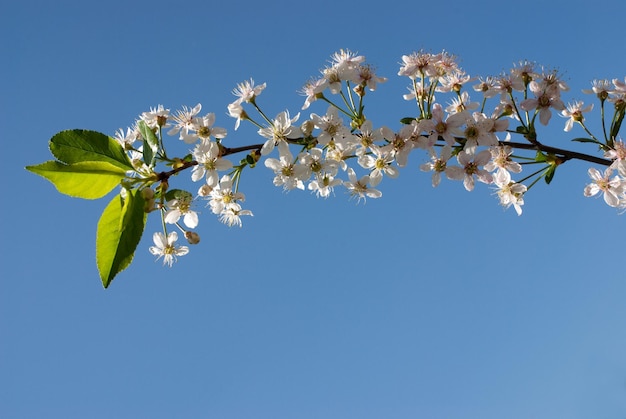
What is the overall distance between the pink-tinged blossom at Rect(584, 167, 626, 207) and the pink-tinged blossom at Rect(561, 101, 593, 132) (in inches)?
14.0

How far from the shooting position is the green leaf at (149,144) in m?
2.82

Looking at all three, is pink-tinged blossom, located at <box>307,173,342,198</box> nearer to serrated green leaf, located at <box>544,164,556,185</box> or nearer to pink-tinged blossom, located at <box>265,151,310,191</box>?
pink-tinged blossom, located at <box>265,151,310,191</box>

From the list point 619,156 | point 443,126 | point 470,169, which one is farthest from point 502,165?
point 619,156

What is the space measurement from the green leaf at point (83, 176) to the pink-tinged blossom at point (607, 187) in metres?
2.37

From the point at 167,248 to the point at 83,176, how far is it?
72 cm

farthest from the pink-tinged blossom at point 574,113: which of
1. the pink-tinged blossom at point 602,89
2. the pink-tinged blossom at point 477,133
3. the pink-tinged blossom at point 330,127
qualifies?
the pink-tinged blossom at point 330,127

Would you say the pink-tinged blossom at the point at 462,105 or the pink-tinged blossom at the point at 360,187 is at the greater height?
the pink-tinged blossom at the point at 462,105

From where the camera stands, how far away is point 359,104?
311 cm

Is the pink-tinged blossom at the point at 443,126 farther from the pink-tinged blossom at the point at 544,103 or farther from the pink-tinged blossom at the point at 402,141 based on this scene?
the pink-tinged blossom at the point at 544,103

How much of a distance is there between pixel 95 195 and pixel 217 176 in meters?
0.58

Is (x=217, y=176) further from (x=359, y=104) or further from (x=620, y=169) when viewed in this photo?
(x=620, y=169)

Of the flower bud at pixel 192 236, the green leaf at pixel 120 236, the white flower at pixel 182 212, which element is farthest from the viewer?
the flower bud at pixel 192 236

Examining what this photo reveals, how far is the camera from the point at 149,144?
286cm

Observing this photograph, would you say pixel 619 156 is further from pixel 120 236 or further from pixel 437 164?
pixel 120 236
